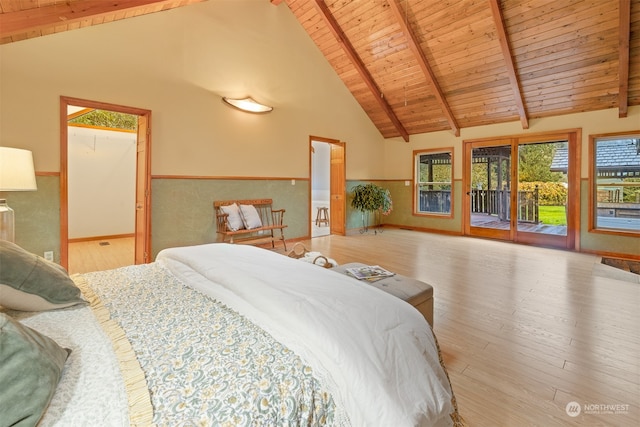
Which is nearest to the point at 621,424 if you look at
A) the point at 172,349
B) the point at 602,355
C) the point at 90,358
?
the point at 602,355

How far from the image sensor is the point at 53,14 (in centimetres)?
305

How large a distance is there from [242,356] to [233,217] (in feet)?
13.5

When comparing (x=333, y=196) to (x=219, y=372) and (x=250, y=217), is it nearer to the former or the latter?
A: (x=250, y=217)

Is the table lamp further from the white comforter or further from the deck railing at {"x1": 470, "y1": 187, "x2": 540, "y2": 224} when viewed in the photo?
the deck railing at {"x1": 470, "y1": 187, "x2": 540, "y2": 224}

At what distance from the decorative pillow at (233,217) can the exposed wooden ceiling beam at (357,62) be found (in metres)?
3.75

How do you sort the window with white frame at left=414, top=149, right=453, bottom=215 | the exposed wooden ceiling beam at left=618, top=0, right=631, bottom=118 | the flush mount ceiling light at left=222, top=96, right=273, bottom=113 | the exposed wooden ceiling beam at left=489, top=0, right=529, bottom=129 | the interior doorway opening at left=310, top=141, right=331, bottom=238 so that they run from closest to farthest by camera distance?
the exposed wooden ceiling beam at left=618, top=0, right=631, bottom=118, the exposed wooden ceiling beam at left=489, top=0, right=529, bottom=129, the flush mount ceiling light at left=222, top=96, right=273, bottom=113, the window with white frame at left=414, top=149, right=453, bottom=215, the interior doorway opening at left=310, top=141, right=331, bottom=238

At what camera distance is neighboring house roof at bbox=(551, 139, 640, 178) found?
491 cm

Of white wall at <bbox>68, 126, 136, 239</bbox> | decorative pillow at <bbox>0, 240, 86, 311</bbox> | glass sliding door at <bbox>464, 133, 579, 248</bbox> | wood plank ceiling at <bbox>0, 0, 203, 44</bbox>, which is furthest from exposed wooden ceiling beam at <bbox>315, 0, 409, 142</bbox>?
decorative pillow at <bbox>0, 240, 86, 311</bbox>

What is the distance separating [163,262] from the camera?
2080 mm

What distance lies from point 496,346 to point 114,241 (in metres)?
6.47

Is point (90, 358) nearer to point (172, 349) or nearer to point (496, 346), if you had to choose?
point (172, 349)

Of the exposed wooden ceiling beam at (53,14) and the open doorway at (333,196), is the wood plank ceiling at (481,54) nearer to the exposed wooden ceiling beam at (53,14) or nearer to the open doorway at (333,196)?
the open doorway at (333,196)

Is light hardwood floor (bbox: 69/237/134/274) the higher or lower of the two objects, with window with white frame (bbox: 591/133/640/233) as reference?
lower

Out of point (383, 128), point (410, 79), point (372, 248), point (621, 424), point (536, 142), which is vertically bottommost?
point (621, 424)
